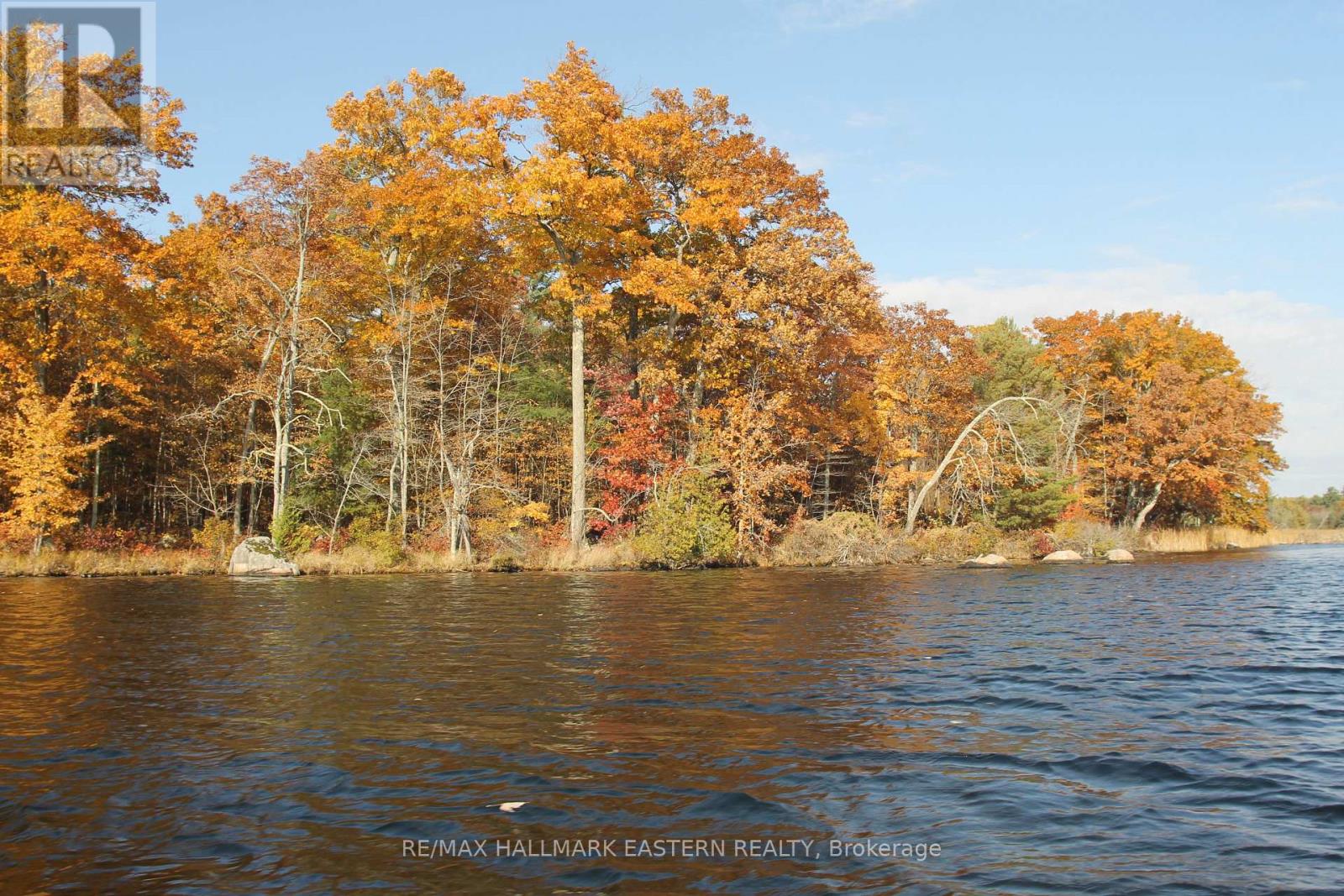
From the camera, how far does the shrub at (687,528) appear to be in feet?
100

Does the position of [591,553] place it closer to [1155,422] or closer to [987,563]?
[987,563]

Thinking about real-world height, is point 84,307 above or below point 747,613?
above

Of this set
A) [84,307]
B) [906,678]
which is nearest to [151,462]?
[84,307]

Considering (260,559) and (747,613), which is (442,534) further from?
(747,613)

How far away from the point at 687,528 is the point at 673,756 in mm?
23386

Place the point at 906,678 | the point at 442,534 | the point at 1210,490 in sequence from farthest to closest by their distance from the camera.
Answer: the point at 1210,490, the point at 442,534, the point at 906,678

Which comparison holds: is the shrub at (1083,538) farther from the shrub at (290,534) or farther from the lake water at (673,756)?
the shrub at (290,534)

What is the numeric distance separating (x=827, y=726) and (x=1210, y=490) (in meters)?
54.3

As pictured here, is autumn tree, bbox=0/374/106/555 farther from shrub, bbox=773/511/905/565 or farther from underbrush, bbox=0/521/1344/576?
shrub, bbox=773/511/905/565

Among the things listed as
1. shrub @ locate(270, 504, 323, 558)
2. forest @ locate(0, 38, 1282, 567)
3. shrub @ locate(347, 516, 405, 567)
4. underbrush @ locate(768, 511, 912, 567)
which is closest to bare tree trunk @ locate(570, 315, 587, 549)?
forest @ locate(0, 38, 1282, 567)

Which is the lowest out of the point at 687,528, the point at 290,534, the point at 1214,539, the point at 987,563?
the point at 987,563

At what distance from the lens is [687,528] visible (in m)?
30.8

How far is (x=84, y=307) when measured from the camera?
1125 inches

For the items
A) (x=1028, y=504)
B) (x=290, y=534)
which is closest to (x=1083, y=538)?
(x=1028, y=504)
